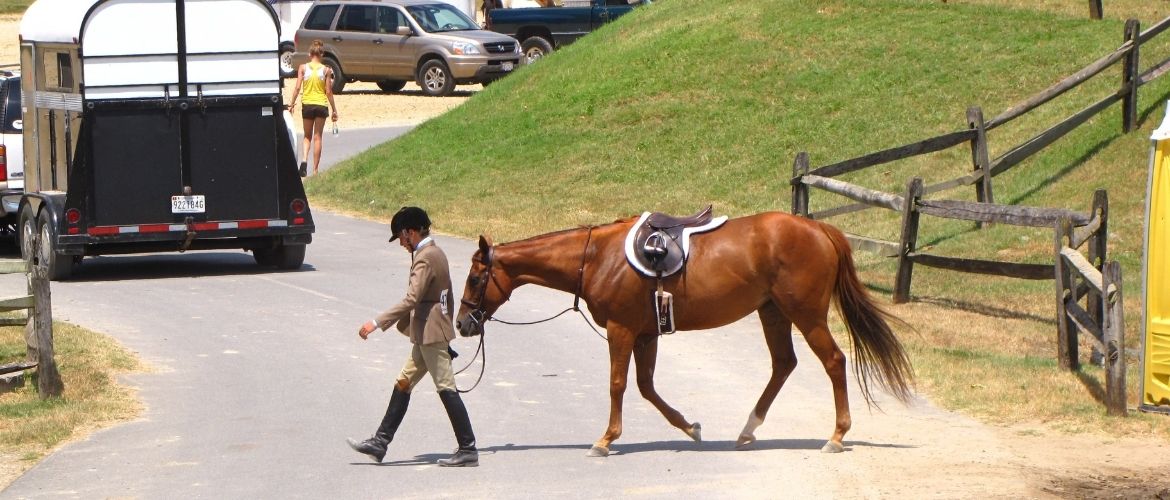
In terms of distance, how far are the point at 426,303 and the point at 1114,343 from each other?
14.6 feet

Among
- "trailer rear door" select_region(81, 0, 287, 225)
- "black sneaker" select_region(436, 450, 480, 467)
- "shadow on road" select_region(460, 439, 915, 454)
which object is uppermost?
"trailer rear door" select_region(81, 0, 287, 225)

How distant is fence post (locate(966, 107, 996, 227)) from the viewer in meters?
17.2

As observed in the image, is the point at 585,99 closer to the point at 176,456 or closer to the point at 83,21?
the point at 83,21

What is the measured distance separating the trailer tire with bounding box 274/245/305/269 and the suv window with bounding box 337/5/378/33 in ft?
57.6

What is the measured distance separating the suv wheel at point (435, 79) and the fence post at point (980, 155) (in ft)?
56.2

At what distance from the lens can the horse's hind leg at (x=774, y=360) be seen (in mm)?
8938

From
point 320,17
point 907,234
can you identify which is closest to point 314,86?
point 907,234

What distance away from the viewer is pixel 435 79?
33094 millimetres

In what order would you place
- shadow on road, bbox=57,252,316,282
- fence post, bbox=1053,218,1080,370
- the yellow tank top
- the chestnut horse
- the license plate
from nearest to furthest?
the chestnut horse, fence post, bbox=1053,218,1080,370, the license plate, shadow on road, bbox=57,252,316,282, the yellow tank top

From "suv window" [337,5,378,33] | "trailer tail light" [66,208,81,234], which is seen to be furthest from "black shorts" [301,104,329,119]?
"suv window" [337,5,378,33]


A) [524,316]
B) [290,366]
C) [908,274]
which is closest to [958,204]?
[908,274]

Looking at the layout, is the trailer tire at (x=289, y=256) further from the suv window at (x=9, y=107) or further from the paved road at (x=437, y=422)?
the suv window at (x=9, y=107)

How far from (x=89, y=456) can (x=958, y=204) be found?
8.02 m

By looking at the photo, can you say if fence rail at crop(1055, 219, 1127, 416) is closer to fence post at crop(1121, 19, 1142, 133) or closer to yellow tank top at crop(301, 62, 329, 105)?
fence post at crop(1121, 19, 1142, 133)
